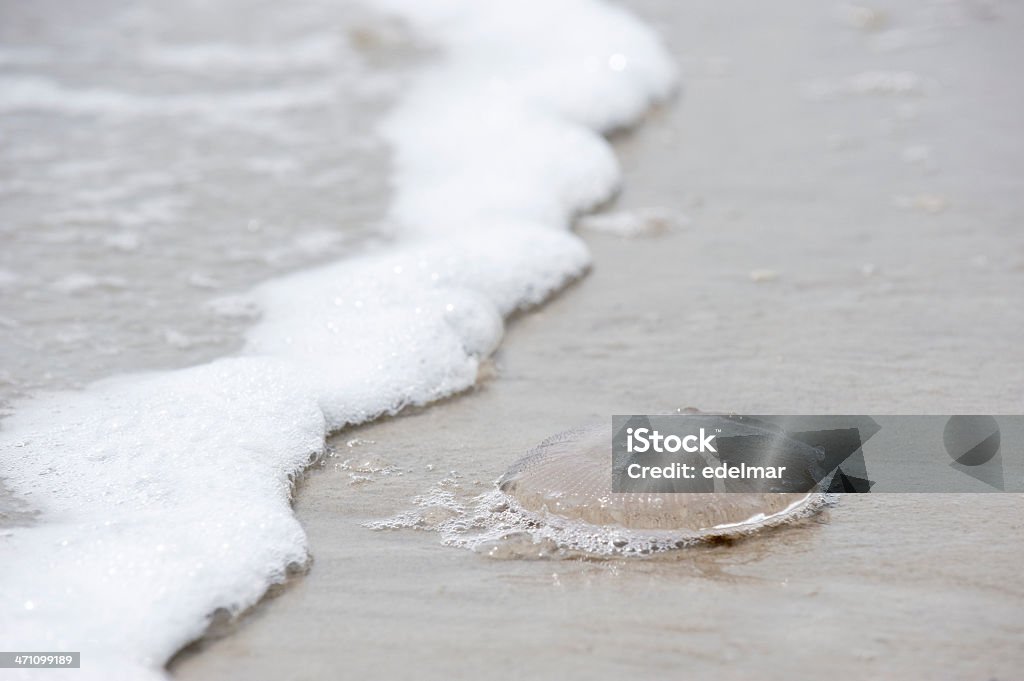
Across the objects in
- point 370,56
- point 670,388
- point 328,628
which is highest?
point 370,56

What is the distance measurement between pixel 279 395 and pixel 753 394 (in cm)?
134

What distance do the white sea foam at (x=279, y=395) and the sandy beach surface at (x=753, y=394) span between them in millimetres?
109

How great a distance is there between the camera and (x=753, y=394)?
3.08m

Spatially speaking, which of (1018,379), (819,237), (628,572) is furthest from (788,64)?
(628,572)

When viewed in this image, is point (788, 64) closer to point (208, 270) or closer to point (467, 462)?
point (208, 270)

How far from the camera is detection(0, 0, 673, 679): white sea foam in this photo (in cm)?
231

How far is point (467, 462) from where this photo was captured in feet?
9.39

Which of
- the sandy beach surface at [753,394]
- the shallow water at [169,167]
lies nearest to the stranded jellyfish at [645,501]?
the sandy beach surface at [753,394]

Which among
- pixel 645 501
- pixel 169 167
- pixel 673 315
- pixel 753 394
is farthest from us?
pixel 169 167

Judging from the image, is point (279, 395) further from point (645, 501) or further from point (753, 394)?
point (753, 394)

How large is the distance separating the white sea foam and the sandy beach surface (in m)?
0.11

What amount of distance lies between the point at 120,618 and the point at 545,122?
3716mm

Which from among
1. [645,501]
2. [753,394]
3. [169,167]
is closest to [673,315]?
[753,394]

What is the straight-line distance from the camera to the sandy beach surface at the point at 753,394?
2.12 metres
